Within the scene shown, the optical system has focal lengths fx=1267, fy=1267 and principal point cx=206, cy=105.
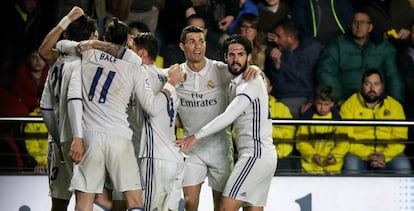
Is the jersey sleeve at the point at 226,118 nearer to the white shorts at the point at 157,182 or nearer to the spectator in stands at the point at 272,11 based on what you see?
the white shorts at the point at 157,182

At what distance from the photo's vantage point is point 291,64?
37.7 ft

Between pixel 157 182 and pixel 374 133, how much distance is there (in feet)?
→ 9.92

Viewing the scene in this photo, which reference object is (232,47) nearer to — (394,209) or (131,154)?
(131,154)

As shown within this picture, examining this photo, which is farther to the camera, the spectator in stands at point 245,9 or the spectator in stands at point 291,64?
the spectator in stands at point 245,9

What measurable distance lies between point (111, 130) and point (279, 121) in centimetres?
250

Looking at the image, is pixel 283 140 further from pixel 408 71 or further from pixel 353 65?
pixel 408 71

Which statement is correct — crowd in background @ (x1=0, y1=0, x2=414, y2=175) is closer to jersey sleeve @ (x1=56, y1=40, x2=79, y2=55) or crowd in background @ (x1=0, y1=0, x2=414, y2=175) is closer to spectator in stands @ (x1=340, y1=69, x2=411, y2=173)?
spectator in stands @ (x1=340, y1=69, x2=411, y2=173)

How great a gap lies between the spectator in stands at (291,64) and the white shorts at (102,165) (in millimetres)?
3211

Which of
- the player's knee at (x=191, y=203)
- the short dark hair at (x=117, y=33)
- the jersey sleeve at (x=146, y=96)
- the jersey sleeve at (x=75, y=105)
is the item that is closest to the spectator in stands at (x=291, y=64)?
the player's knee at (x=191, y=203)

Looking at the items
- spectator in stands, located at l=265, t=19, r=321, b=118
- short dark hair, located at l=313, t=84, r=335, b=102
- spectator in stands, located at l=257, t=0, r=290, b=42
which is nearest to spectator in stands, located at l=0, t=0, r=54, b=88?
spectator in stands, located at l=257, t=0, r=290, b=42

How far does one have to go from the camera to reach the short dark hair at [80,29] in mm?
8633

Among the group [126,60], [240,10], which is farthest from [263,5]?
[126,60]

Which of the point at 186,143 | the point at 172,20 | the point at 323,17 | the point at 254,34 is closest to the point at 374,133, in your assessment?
the point at 323,17

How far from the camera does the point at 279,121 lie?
10.5m
